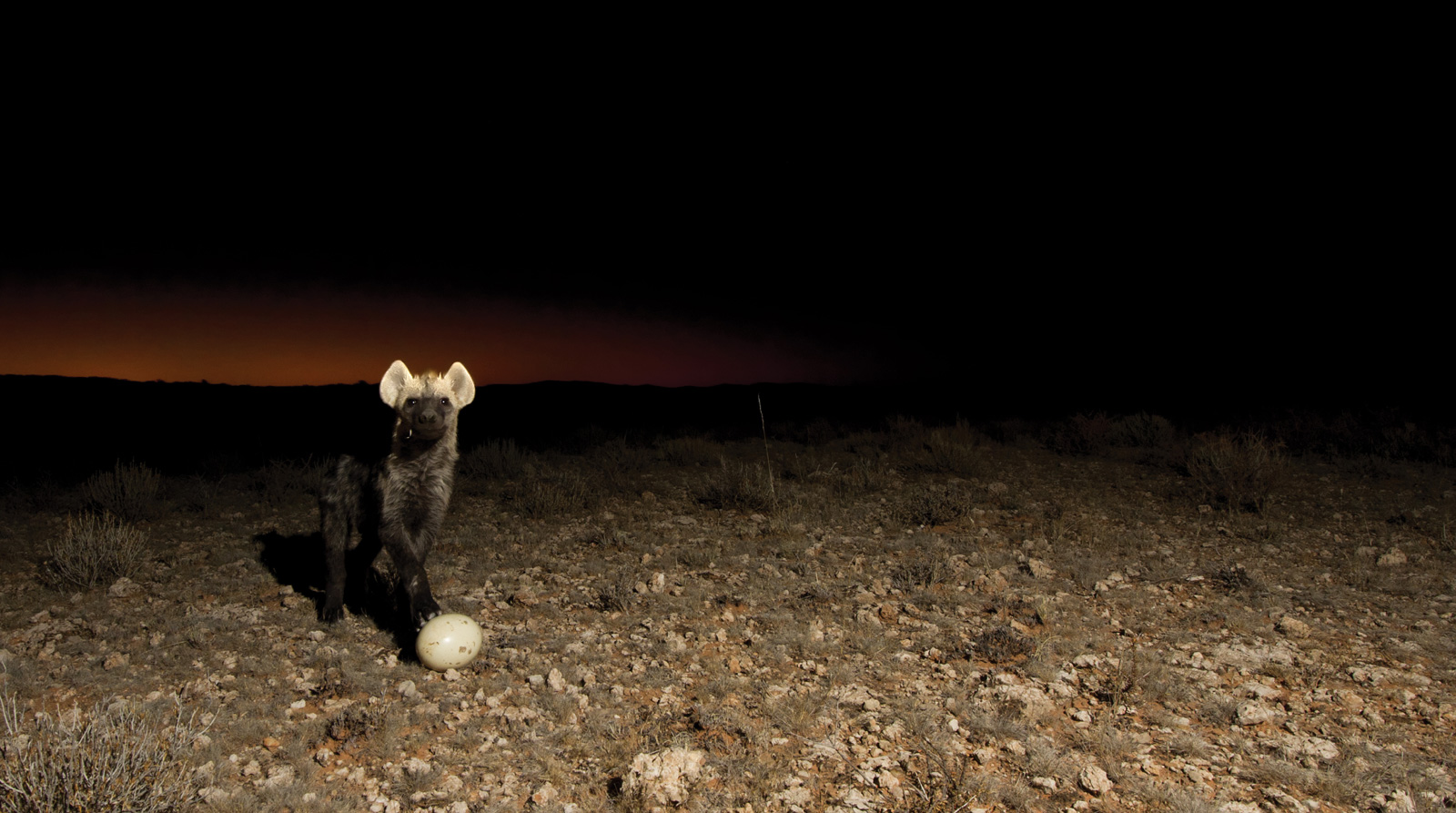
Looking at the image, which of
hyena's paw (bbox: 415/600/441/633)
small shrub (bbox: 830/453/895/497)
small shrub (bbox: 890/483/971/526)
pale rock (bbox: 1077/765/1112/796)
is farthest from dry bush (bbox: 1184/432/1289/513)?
hyena's paw (bbox: 415/600/441/633)

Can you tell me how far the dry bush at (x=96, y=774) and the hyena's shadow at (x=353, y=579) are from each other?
65.5 inches

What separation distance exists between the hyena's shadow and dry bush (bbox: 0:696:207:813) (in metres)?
1.66

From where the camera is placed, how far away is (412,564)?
15.1 ft

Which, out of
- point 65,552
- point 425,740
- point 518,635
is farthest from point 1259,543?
point 65,552

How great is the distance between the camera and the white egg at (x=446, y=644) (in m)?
4.10

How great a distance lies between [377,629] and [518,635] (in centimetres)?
104

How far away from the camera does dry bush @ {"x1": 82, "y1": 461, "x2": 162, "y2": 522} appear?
26.2 ft

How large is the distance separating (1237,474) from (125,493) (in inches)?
554

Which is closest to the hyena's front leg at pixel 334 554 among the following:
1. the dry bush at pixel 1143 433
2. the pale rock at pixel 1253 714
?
the pale rock at pixel 1253 714

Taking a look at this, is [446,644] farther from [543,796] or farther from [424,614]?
[543,796]

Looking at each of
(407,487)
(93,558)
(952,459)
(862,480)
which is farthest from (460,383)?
(952,459)

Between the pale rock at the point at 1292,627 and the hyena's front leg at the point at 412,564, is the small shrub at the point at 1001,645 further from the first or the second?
the hyena's front leg at the point at 412,564

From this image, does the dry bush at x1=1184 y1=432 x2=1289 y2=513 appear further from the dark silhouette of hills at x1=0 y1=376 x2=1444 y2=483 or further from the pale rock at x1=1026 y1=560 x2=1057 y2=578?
the dark silhouette of hills at x1=0 y1=376 x2=1444 y2=483

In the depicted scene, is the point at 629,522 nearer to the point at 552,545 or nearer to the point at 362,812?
the point at 552,545
